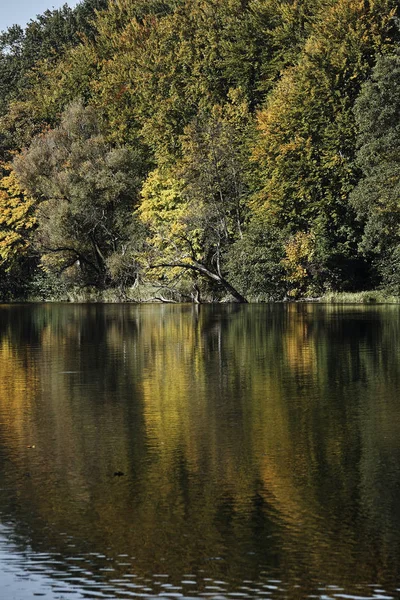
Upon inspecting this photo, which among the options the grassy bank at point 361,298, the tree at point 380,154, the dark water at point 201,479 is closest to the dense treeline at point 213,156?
the tree at point 380,154

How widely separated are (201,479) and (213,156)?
5806 cm

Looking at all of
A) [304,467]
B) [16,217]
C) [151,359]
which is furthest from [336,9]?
[304,467]

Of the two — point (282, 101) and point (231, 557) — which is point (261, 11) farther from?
point (231, 557)

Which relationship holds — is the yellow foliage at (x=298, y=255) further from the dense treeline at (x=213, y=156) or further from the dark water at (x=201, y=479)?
the dark water at (x=201, y=479)

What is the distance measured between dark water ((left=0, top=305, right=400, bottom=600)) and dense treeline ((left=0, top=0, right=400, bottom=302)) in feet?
118

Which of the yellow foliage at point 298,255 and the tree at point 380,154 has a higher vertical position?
Answer: the tree at point 380,154

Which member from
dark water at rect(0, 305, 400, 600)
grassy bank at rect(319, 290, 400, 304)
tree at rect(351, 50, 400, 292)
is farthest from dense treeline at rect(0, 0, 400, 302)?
dark water at rect(0, 305, 400, 600)

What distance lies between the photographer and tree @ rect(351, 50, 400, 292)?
54062mm

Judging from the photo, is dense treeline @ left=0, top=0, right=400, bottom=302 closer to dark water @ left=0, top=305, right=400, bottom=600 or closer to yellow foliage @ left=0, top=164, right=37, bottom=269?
yellow foliage @ left=0, top=164, right=37, bottom=269

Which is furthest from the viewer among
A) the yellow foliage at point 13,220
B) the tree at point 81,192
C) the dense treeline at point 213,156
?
the yellow foliage at point 13,220

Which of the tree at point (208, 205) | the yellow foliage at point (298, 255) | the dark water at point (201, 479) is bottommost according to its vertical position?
the dark water at point (201, 479)

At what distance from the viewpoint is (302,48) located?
66.6 meters

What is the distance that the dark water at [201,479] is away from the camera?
301 inches

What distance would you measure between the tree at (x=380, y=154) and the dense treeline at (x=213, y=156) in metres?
0.11
